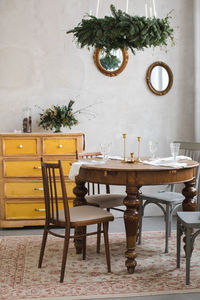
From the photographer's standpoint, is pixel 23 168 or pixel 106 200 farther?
pixel 23 168

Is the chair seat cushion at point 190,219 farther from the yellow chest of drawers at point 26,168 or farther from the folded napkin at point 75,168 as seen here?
the yellow chest of drawers at point 26,168

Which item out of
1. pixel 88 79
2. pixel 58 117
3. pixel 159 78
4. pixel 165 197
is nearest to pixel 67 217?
pixel 165 197

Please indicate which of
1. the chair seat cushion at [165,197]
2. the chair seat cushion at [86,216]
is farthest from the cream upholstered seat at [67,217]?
the chair seat cushion at [165,197]

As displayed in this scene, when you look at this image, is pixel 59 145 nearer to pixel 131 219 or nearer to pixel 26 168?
pixel 26 168

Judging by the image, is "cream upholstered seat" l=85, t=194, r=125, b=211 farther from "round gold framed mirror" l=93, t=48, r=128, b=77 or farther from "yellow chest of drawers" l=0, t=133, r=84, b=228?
"round gold framed mirror" l=93, t=48, r=128, b=77

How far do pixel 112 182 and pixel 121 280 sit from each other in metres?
0.80

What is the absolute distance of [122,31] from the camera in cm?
320

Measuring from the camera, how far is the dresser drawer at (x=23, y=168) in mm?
4848

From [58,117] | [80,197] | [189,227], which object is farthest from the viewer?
[58,117]

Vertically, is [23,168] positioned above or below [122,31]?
below

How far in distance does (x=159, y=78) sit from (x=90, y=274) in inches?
122

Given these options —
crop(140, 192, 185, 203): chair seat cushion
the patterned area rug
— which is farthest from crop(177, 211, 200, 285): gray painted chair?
crop(140, 192, 185, 203): chair seat cushion

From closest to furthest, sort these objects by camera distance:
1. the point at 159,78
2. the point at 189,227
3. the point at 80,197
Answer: the point at 189,227
the point at 80,197
the point at 159,78

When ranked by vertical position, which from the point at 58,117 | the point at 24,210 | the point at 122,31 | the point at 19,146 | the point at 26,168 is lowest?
the point at 24,210
